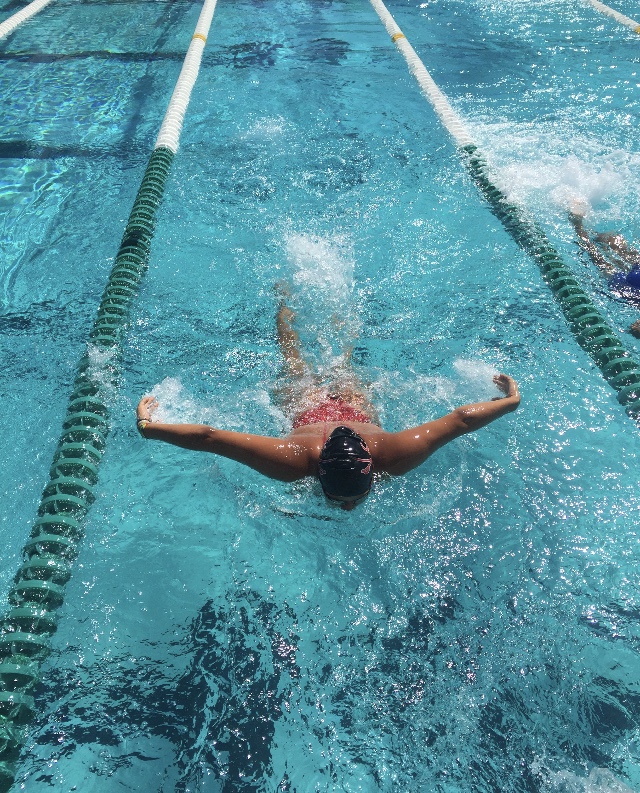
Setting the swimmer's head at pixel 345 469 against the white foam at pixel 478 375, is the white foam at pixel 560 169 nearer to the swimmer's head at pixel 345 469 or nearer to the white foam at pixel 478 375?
the white foam at pixel 478 375

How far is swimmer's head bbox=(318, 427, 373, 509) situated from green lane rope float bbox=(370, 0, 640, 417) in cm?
179

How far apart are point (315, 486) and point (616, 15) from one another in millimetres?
7831

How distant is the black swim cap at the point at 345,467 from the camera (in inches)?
95.3

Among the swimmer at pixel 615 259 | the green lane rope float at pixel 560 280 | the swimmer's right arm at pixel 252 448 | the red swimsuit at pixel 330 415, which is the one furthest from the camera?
the swimmer at pixel 615 259

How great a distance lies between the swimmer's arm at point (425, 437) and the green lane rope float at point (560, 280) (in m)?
1.13

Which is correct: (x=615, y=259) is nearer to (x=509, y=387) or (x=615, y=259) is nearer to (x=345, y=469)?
(x=509, y=387)

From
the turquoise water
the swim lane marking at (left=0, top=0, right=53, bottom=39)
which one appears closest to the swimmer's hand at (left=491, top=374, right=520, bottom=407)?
the turquoise water

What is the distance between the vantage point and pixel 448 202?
5.13 metres

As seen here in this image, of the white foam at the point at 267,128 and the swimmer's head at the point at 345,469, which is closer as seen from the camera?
the swimmer's head at the point at 345,469

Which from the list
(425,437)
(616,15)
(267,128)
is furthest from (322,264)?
(616,15)

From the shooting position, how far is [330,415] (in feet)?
10.3

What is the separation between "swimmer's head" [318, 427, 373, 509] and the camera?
95.3 inches

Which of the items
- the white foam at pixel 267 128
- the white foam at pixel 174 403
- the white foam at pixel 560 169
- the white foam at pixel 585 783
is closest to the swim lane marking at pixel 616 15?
the white foam at pixel 560 169

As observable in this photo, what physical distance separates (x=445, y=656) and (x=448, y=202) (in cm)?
371
